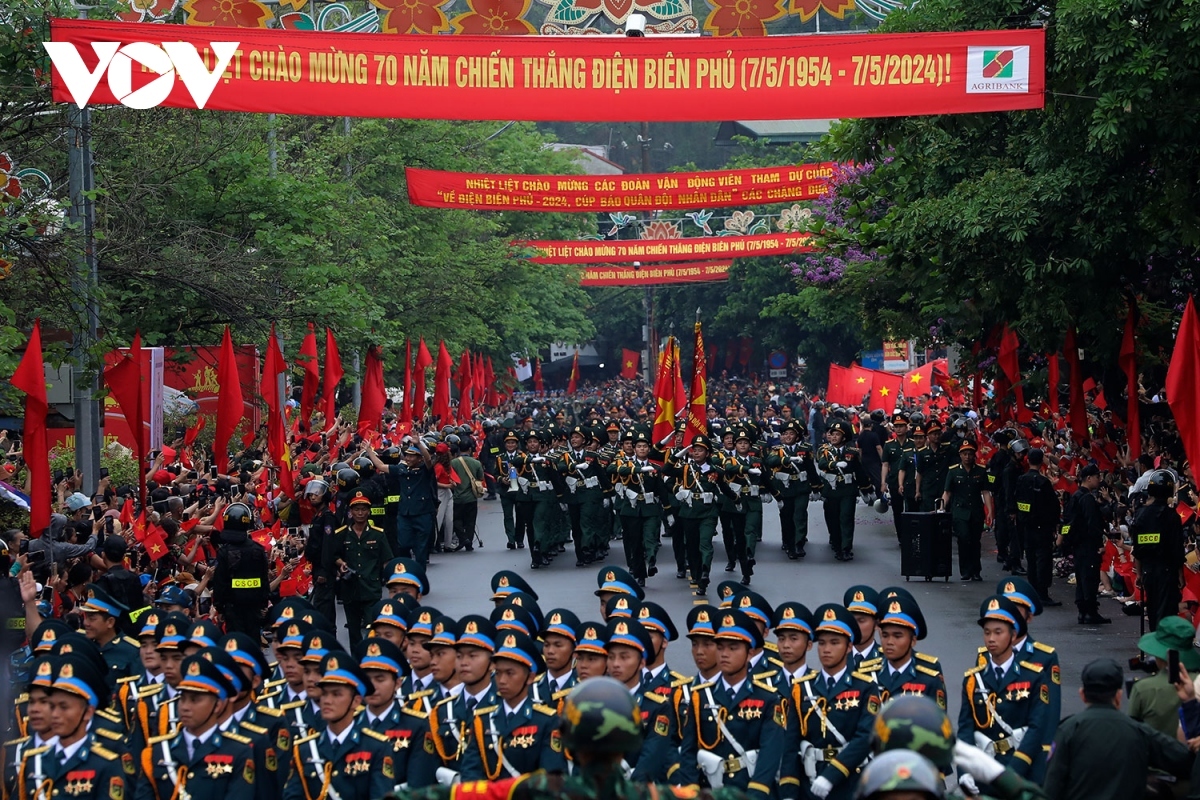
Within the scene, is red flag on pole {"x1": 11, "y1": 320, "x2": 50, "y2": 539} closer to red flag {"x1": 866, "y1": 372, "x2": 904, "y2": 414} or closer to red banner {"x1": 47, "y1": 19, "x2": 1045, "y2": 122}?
red banner {"x1": 47, "y1": 19, "x2": 1045, "y2": 122}

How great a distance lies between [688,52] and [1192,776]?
946cm

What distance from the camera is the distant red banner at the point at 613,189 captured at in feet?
94.8

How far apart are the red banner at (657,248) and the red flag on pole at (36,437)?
27132 millimetres

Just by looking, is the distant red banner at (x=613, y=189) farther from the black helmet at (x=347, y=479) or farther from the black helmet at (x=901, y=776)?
the black helmet at (x=901, y=776)

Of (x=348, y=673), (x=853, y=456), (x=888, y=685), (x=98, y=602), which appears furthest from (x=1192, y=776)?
(x=853, y=456)

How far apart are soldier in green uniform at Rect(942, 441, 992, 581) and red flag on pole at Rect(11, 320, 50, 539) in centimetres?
1077

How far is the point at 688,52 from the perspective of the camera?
50.5 feet

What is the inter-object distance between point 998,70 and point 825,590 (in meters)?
6.84

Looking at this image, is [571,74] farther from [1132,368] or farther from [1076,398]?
[1076,398]

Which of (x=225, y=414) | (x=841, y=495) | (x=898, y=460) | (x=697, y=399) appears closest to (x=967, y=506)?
(x=841, y=495)

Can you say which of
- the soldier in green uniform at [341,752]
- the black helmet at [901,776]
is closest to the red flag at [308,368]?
the soldier in green uniform at [341,752]

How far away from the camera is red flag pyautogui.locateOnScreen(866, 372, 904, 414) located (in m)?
35.0

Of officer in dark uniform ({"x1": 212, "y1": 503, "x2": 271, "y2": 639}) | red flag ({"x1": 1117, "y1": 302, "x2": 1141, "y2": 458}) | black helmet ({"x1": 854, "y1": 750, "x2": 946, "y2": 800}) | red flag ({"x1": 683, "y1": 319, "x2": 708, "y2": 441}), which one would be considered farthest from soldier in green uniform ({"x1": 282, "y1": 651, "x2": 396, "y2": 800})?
red flag ({"x1": 683, "y1": 319, "x2": 708, "y2": 441})

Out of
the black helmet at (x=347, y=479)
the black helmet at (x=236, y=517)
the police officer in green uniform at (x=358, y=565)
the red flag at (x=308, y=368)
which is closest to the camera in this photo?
the black helmet at (x=236, y=517)
